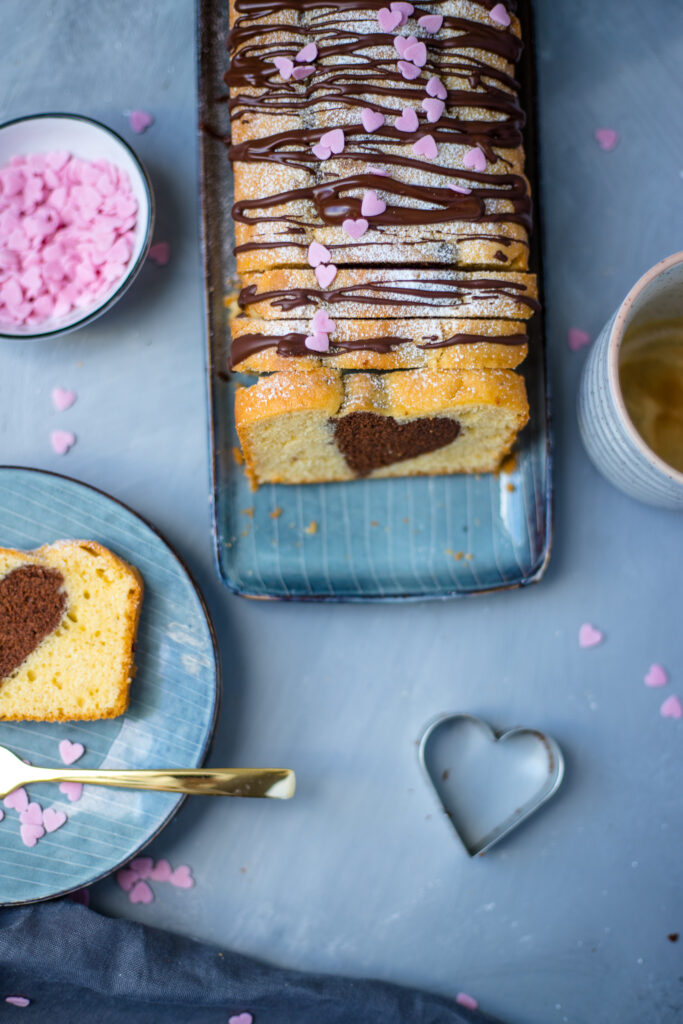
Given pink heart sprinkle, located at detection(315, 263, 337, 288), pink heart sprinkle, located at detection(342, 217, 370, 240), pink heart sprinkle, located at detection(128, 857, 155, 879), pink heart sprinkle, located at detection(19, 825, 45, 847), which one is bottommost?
pink heart sprinkle, located at detection(128, 857, 155, 879)

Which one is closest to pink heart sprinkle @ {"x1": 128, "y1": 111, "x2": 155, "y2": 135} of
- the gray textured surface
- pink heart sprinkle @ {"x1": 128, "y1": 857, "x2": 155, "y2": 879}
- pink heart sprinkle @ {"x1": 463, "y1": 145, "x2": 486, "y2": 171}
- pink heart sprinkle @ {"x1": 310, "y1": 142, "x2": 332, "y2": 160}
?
the gray textured surface

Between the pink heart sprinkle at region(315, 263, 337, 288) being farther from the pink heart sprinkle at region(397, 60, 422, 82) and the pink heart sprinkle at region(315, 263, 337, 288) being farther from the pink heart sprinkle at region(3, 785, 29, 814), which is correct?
the pink heart sprinkle at region(3, 785, 29, 814)

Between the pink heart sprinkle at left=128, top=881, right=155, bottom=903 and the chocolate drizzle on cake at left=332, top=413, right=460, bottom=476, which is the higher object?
the chocolate drizzle on cake at left=332, top=413, right=460, bottom=476

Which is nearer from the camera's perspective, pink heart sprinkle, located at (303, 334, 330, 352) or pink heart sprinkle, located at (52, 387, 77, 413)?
pink heart sprinkle, located at (303, 334, 330, 352)

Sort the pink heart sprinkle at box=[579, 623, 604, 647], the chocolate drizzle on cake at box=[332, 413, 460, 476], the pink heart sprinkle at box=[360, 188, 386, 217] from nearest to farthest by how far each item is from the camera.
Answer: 1. the pink heart sprinkle at box=[360, 188, 386, 217]
2. the chocolate drizzle on cake at box=[332, 413, 460, 476]
3. the pink heart sprinkle at box=[579, 623, 604, 647]

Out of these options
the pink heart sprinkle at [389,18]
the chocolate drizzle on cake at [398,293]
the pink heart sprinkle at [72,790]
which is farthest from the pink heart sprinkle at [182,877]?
the pink heart sprinkle at [389,18]

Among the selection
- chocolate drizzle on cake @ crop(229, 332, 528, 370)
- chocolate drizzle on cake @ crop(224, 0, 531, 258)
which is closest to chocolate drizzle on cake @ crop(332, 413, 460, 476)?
chocolate drizzle on cake @ crop(229, 332, 528, 370)

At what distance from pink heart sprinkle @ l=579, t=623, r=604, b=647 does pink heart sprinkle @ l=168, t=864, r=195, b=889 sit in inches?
37.7

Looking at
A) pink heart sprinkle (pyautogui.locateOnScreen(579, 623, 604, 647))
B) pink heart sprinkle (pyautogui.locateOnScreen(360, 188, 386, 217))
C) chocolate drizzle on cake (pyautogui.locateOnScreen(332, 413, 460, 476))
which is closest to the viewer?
pink heart sprinkle (pyautogui.locateOnScreen(360, 188, 386, 217))

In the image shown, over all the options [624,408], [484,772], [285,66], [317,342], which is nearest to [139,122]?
[285,66]

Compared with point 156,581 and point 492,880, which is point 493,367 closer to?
point 156,581

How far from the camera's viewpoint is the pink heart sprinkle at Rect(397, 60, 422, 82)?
57.1 inches

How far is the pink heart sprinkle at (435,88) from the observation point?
145cm

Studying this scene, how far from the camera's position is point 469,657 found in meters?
1.73
